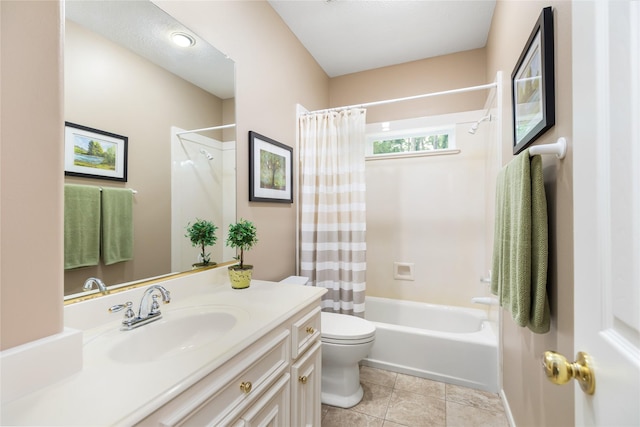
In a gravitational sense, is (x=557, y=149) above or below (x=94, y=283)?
above

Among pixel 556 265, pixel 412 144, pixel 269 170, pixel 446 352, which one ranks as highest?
pixel 412 144

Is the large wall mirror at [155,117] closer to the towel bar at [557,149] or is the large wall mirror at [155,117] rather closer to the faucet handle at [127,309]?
the faucet handle at [127,309]

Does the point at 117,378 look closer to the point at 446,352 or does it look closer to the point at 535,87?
the point at 535,87

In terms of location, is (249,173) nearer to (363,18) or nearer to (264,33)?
(264,33)

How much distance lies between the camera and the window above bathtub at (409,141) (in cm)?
263

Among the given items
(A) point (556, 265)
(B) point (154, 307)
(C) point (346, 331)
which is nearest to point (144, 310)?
(B) point (154, 307)

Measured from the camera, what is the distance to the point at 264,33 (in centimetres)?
194

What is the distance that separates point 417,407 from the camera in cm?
175

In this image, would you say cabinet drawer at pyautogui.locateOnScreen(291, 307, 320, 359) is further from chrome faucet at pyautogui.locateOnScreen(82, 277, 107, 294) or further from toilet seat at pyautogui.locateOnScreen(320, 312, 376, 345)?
chrome faucet at pyautogui.locateOnScreen(82, 277, 107, 294)

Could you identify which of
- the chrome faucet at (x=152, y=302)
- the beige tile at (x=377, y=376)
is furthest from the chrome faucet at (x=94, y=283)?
the beige tile at (x=377, y=376)

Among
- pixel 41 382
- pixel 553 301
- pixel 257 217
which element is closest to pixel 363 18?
pixel 257 217

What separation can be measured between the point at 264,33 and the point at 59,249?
6.16 ft

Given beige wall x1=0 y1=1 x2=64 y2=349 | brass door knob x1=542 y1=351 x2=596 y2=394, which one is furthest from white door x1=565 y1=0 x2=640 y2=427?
beige wall x1=0 y1=1 x2=64 y2=349

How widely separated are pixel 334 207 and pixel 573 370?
180 cm
